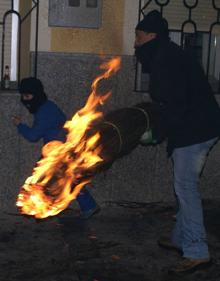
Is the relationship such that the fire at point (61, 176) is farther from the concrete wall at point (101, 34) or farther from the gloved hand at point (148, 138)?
the concrete wall at point (101, 34)

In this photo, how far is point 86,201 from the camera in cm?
697

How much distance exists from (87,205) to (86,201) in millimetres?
49

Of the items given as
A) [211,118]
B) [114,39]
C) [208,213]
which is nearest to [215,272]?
[211,118]

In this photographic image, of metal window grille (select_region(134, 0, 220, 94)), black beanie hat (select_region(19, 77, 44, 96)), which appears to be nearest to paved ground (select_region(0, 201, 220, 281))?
black beanie hat (select_region(19, 77, 44, 96))

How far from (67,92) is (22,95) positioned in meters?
0.71

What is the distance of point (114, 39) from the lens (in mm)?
7555

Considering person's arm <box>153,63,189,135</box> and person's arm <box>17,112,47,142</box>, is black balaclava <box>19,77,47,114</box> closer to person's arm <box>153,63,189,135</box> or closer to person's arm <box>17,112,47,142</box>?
person's arm <box>17,112,47,142</box>

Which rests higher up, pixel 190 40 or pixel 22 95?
pixel 190 40

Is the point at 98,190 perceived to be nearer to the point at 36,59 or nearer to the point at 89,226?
the point at 89,226

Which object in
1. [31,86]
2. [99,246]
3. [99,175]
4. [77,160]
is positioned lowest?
[99,246]

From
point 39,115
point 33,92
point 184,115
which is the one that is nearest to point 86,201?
point 39,115

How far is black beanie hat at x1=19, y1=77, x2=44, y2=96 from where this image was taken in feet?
21.6

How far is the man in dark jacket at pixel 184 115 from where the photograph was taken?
5.27m

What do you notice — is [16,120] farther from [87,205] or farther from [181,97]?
[181,97]
